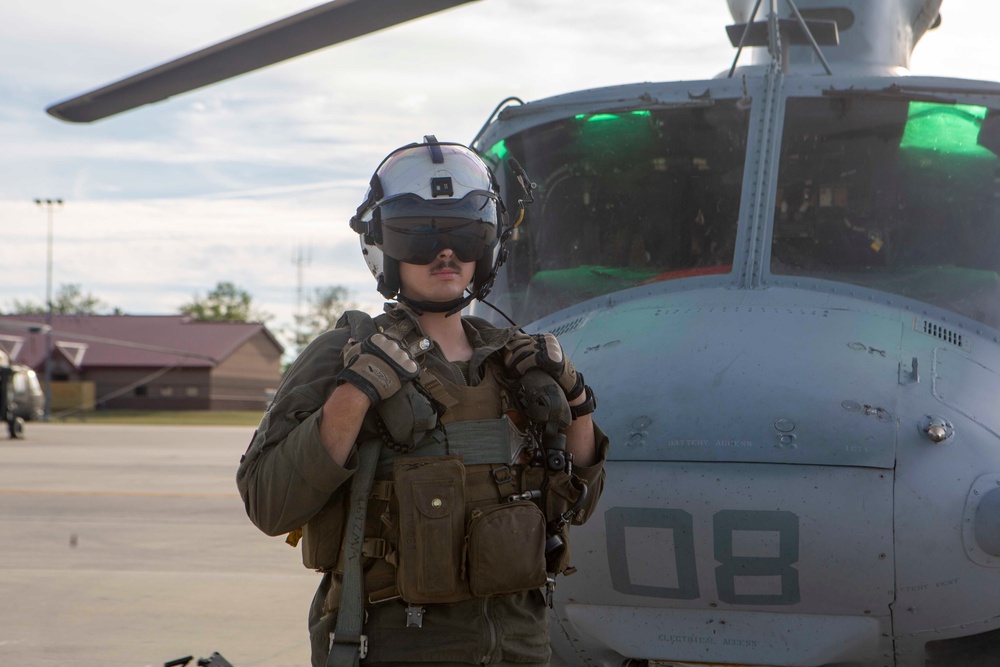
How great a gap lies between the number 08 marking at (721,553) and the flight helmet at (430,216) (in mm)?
705

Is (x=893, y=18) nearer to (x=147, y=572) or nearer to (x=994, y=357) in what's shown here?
(x=994, y=357)

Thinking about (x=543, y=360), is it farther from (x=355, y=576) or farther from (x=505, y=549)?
(x=355, y=576)

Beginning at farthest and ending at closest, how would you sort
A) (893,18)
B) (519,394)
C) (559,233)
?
(893,18) < (559,233) < (519,394)

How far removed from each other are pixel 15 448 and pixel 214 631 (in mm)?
18793

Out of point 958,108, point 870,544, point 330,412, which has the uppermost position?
point 958,108

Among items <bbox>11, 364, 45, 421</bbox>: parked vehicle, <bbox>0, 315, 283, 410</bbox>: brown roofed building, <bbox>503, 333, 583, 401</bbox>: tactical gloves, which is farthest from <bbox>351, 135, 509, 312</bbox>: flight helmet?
<bbox>0, 315, 283, 410</bbox>: brown roofed building

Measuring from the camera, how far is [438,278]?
8.31 ft

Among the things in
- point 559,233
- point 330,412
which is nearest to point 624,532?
point 330,412

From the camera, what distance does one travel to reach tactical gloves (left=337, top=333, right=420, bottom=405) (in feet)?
7.46

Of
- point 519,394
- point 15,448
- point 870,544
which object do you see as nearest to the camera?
point 519,394

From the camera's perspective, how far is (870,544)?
281 centimetres

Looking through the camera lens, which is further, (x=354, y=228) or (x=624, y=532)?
(x=624, y=532)

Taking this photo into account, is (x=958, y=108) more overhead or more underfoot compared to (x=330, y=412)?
more overhead

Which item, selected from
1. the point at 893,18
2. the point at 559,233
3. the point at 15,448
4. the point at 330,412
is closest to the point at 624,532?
the point at 330,412
